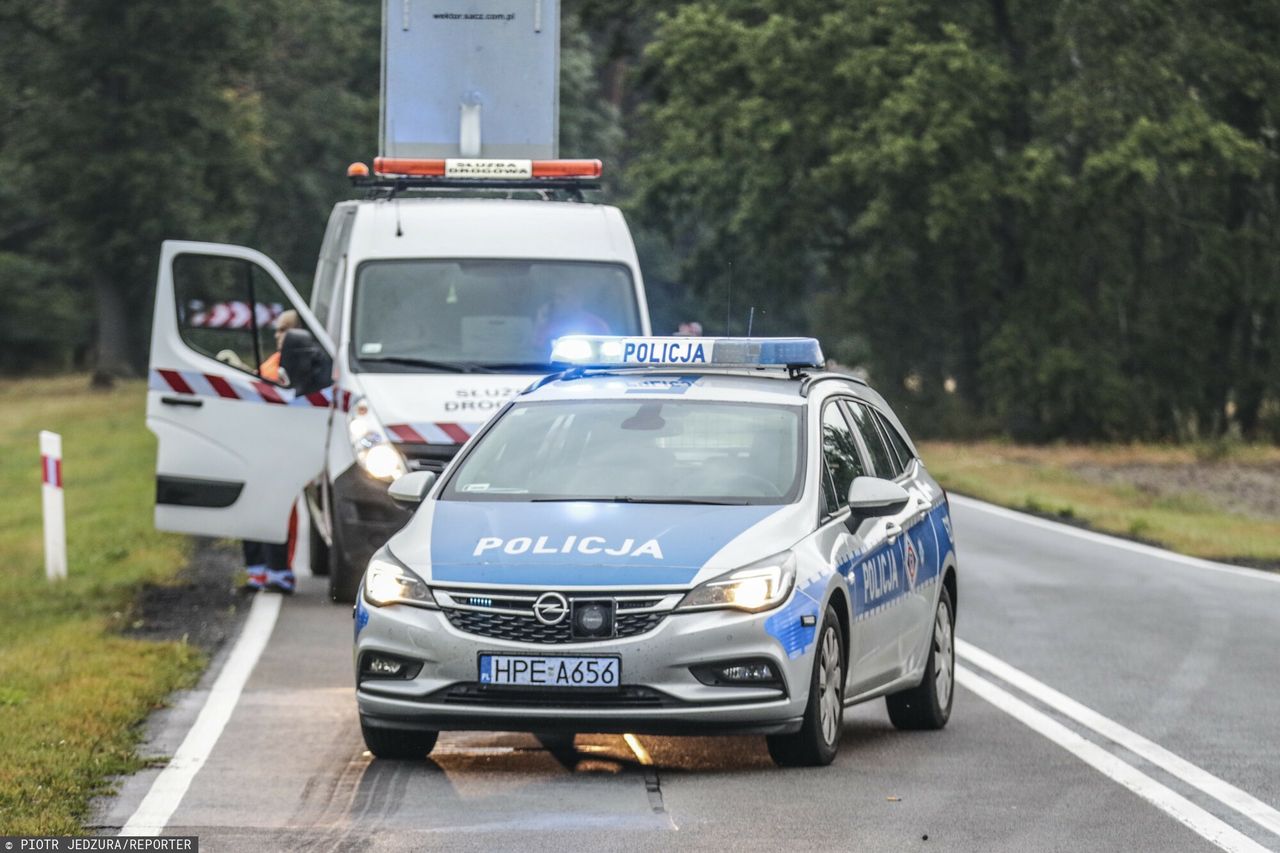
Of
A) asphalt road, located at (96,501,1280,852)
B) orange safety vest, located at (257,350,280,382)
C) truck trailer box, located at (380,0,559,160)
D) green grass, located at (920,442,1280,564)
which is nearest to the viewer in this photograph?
asphalt road, located at (96,501,1280,852)

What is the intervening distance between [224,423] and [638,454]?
580 centimetres

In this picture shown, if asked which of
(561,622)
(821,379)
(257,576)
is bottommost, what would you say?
(257,576)

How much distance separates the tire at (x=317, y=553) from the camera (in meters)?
17.5

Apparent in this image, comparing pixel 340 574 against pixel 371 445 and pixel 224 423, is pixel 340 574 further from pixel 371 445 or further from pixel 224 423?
pixel 224 423

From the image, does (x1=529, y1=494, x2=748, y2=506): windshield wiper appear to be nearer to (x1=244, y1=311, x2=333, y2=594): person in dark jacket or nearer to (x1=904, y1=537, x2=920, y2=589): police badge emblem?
(x1=904, y1=537, x2=920, y2=589): police badge emblem

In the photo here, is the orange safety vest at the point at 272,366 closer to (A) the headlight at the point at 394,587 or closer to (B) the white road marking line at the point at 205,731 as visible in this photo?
(B) the white road marking line at the point at 205,731

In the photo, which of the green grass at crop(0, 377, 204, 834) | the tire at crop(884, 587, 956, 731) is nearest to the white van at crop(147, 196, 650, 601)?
the green grass at crop(0, 377, 204, 834)

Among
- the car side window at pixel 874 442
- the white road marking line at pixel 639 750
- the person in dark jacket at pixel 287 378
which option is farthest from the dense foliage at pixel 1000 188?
the white road marking line at pixel 639 750

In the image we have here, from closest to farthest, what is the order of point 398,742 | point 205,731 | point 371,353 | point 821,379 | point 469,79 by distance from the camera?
point 398,742 < point 205,731 < point 821,379 < point 371,353 < point 469,79

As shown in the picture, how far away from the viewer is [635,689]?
27.9 ft

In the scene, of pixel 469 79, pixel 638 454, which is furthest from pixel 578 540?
pixel 469 79

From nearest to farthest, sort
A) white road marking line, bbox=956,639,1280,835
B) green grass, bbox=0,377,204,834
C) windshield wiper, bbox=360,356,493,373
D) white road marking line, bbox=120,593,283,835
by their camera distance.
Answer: white road marking line, bbox=120,593,283,835
white road marking line, bbox=956,639,1280,835
green grass, bbox=0,377,204,834
windshield wiper, bbox=360,356,493,373

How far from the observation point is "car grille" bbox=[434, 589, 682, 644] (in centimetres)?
850

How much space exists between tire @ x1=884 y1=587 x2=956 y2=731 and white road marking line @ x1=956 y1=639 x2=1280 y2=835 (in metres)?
0.56
